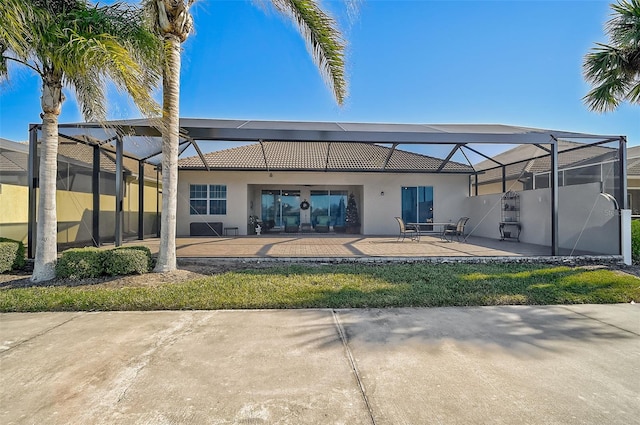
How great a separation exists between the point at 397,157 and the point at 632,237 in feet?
28.6

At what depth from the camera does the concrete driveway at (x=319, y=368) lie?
2295mm

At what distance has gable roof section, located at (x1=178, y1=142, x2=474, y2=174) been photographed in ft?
47.0

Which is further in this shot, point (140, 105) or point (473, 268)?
point (473, 268)

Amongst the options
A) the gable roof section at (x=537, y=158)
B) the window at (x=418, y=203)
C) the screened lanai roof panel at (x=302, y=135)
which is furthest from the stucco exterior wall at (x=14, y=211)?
the gable roof section at (x=537, y=158)

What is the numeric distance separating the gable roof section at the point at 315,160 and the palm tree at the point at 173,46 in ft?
23.8

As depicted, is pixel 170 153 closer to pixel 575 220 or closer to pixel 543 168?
pixel 575 220

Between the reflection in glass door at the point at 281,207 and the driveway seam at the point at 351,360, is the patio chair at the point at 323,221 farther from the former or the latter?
the driveway seam at the point at 351,360

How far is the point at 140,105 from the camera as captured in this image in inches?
215

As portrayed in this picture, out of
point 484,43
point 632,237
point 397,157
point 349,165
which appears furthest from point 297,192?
point 632,237

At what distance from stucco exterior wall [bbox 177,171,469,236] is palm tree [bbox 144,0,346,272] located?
890cm

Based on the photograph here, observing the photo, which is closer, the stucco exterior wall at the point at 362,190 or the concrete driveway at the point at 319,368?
the concrete driveway at the point at 319,368

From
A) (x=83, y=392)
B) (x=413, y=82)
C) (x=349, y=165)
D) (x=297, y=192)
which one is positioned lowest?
(x=83, y=392)

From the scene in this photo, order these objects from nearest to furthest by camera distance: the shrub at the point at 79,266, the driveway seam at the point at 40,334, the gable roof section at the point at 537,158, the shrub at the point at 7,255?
the driveway seam at the point at 40,334, the shrub at the point at 79,266, the shrub at the point at 7,255, the gable roof section at the point at 537,158

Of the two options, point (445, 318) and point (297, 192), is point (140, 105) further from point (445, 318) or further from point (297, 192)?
point (297, 192)
